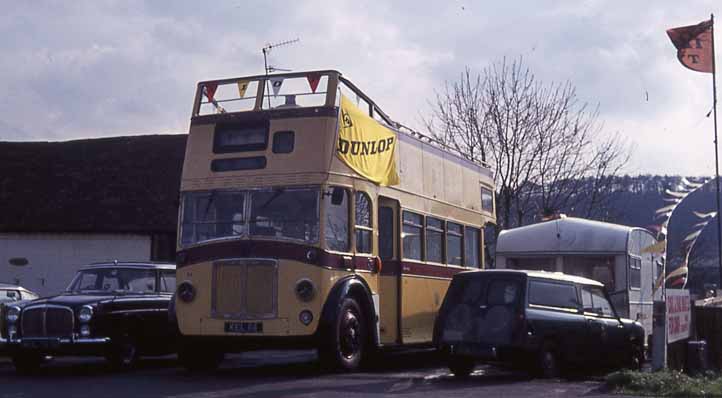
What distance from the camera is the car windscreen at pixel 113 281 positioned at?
711 inches

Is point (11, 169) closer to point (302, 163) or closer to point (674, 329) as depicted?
point (302, 163)

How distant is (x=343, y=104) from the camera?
1580 centimetres

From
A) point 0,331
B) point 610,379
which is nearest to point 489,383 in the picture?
point 610,379

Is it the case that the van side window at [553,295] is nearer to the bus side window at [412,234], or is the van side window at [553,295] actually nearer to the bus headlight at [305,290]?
the bus side window at [412,234]

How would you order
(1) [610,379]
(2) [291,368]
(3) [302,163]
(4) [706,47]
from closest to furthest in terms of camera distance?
(1) [610,379]
(3) [302,163]
(2) [291,368]
(4) [706,47]

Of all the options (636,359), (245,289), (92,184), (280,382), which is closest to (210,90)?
(245,289)

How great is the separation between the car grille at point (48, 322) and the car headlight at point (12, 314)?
533mm

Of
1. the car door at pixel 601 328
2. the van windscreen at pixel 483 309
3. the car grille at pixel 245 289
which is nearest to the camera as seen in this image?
the car grille at pixel 245 289

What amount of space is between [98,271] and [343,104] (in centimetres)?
563

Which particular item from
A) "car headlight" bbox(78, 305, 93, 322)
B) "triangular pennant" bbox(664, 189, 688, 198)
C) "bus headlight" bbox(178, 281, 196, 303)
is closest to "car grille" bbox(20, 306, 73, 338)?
"car headlight" bbox(78, 305, 93, 322)

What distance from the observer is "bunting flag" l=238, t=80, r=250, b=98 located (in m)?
16.4

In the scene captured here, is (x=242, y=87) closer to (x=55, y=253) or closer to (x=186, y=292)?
(x=186, y=292)

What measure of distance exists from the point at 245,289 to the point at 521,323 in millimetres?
3920

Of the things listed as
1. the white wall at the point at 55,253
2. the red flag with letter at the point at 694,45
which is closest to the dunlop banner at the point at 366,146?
the red flag with letter at the point at 694,45
